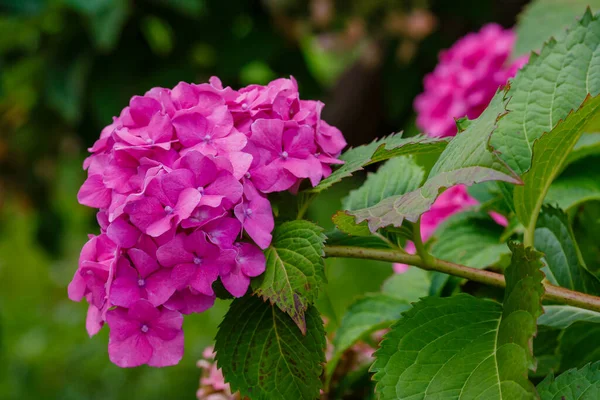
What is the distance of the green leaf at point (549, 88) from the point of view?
0.85 metres

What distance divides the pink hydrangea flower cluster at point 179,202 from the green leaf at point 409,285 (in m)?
0.34

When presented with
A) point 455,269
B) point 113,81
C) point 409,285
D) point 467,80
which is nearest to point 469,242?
point 409,285

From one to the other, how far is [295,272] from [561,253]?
369 mm

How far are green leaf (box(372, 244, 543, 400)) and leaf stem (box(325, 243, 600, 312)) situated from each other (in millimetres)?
30

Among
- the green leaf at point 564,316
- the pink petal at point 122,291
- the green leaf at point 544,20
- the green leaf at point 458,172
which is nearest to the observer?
the green leaf at point 458,172

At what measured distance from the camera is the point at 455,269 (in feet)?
2.67

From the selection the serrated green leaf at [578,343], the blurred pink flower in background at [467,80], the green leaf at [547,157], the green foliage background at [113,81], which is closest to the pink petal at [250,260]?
the green leaf at [547,157]

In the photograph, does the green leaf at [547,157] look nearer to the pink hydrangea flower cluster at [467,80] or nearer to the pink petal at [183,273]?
the pink petal at [183,273]

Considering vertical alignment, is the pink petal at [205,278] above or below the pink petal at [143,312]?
above

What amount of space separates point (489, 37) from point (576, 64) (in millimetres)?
1125

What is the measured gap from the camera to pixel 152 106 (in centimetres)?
81

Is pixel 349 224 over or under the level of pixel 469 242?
over

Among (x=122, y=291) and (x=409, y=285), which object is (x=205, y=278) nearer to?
(x=122, y=291)

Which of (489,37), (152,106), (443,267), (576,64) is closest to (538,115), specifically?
(576,64)
